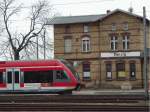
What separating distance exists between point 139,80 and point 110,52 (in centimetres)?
477

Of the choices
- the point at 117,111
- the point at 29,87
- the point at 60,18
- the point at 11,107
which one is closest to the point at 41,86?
the point at 29,87

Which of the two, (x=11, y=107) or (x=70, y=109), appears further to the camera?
(x=11, y=107)

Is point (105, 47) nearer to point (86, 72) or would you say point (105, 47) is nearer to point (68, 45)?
point (86, 72)

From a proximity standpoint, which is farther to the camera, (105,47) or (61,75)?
Result: (105,47)

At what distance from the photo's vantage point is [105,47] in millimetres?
54844

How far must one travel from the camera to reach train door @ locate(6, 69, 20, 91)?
124 ft

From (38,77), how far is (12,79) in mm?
2179

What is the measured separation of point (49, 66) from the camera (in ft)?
121

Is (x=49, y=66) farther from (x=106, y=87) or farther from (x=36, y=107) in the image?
(x=106, y=87)

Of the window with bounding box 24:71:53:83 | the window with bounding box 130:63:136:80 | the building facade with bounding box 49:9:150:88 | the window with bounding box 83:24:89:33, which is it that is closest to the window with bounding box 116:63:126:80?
the building facade with bounding box 49:9:150:88

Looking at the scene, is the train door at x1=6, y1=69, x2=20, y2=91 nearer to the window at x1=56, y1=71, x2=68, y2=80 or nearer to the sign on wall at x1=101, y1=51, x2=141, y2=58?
the window at x1=56, y1=71, x2=68, y2=80

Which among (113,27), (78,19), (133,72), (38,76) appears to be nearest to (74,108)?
(38,76)

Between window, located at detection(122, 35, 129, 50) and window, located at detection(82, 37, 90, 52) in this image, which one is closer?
window, located at detection(122, 35, 129, 50)

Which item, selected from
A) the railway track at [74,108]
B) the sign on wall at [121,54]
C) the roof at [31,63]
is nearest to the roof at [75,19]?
the sign on wall at [121,54]
